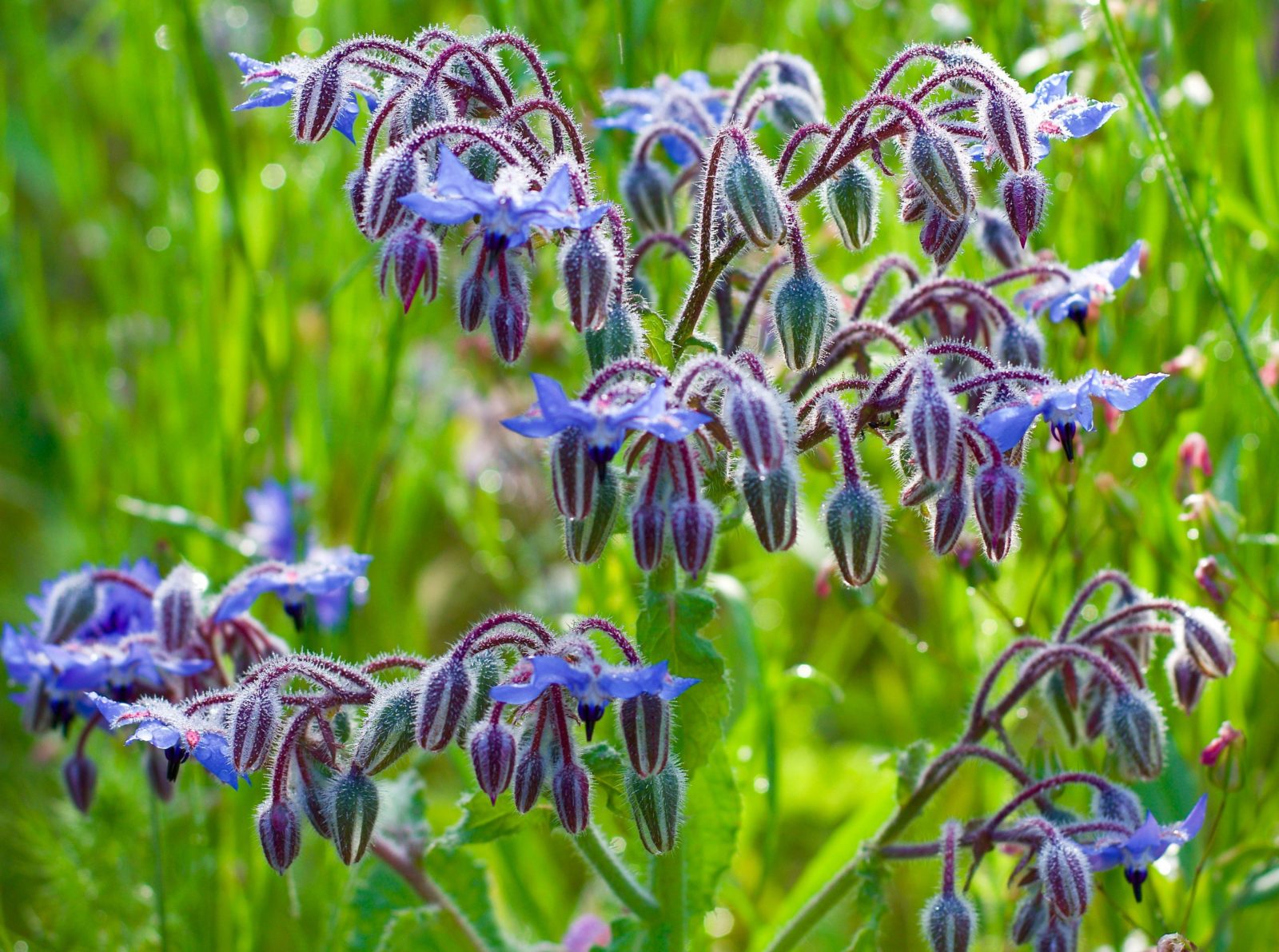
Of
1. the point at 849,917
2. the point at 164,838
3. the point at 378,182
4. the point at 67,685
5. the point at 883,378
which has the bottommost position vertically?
the point at 849,917

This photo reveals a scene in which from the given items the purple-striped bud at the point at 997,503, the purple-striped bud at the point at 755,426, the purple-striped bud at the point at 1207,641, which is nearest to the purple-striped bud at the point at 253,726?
the purple-striped bud at the point at 755,426

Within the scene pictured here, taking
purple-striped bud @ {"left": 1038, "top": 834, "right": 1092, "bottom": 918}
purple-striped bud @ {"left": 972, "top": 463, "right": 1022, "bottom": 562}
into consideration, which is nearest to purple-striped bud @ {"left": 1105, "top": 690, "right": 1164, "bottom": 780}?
purple-striped bud @ {"left": 1038, "top": 834, "right": 1092, "bottom": 918}

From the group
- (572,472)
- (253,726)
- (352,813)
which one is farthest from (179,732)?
(572,472)

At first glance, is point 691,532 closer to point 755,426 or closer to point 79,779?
point 755,426

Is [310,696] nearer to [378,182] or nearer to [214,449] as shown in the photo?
[378,182]

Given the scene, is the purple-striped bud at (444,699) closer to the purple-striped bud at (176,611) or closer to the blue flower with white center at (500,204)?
the blue flower with white center at (500,204)

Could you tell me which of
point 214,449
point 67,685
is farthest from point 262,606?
point 67,685
